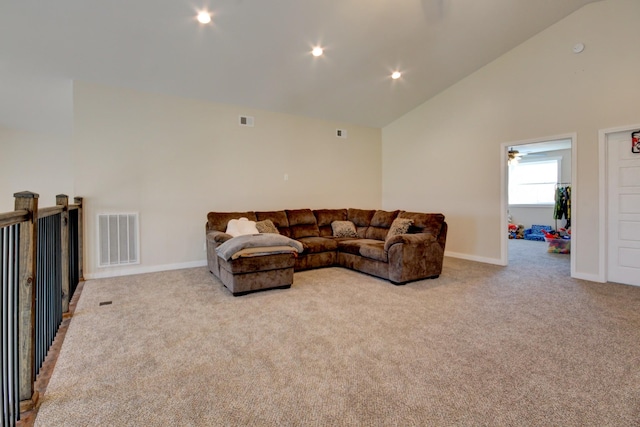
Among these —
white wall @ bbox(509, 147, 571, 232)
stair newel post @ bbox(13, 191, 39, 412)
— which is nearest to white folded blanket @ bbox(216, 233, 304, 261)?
stair newel post @ bbox(13, 191, 39, 412)

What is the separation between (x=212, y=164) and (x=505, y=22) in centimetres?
465

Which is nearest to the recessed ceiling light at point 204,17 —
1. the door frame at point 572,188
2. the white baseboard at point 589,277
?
the door frame at point 572,188

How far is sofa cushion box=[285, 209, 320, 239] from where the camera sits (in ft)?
17.1

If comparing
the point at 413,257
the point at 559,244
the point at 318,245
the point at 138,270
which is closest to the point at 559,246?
the point at 559,244

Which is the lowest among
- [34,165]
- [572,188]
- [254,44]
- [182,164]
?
[572,188]

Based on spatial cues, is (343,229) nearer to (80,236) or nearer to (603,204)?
(603,204)

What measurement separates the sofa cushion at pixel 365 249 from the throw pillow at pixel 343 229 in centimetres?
50

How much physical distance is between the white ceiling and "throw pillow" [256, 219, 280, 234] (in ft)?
6.66

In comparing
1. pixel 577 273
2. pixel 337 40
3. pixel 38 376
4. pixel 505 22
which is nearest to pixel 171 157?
pixel 337 40

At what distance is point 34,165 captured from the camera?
5.53m

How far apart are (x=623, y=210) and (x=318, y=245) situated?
13.0 feet

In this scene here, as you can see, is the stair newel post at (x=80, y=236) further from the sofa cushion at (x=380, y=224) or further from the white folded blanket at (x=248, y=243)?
the sofa cushion at (x=380, y=224)

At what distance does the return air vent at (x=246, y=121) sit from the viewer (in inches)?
207

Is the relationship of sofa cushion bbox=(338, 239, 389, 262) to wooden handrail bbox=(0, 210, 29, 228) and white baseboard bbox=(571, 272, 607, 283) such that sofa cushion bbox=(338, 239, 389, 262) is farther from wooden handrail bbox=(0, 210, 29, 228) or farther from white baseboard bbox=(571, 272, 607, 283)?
wooden handrail bbox=(0, 210, 29, 228)
